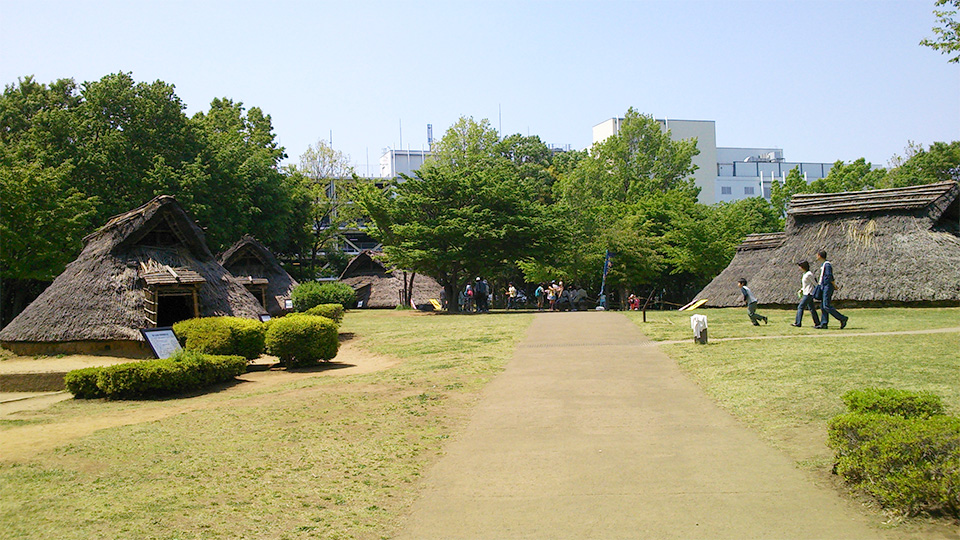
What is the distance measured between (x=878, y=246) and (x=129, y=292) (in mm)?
25195

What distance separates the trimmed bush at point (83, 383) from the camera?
1351 centimetres

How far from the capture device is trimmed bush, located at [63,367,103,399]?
532 inches

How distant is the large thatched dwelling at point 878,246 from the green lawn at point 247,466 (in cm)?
1779

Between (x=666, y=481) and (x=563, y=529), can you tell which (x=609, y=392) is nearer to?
(x=666, y=481)

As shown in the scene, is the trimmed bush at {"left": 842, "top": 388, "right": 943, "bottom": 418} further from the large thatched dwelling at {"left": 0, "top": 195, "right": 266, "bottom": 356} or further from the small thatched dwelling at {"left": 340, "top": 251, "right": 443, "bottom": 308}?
the small thatched dwelling at {"left": 340, "top": 251, "right": 443, "bottom": 308}

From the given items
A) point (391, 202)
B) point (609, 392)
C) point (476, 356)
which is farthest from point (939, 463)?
point (391, 202)

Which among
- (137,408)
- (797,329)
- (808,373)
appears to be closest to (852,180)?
(797,329)

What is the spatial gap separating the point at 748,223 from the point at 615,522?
48.9 meters

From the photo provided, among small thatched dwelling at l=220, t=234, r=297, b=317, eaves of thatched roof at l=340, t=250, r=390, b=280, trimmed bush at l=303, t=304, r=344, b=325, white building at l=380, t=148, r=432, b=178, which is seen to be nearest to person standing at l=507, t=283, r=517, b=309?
eaves of thatched roof at l=340, t=250, r=390, b=280

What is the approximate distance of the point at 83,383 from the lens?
13.5 m

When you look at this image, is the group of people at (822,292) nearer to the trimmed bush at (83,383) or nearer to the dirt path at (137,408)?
the dirt path at (137,408)

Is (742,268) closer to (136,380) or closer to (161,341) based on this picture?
(161,341)

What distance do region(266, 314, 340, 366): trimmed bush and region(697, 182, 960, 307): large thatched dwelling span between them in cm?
1774

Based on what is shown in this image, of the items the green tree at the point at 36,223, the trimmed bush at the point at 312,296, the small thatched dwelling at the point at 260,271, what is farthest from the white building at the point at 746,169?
the green tree at the point at 36,223
